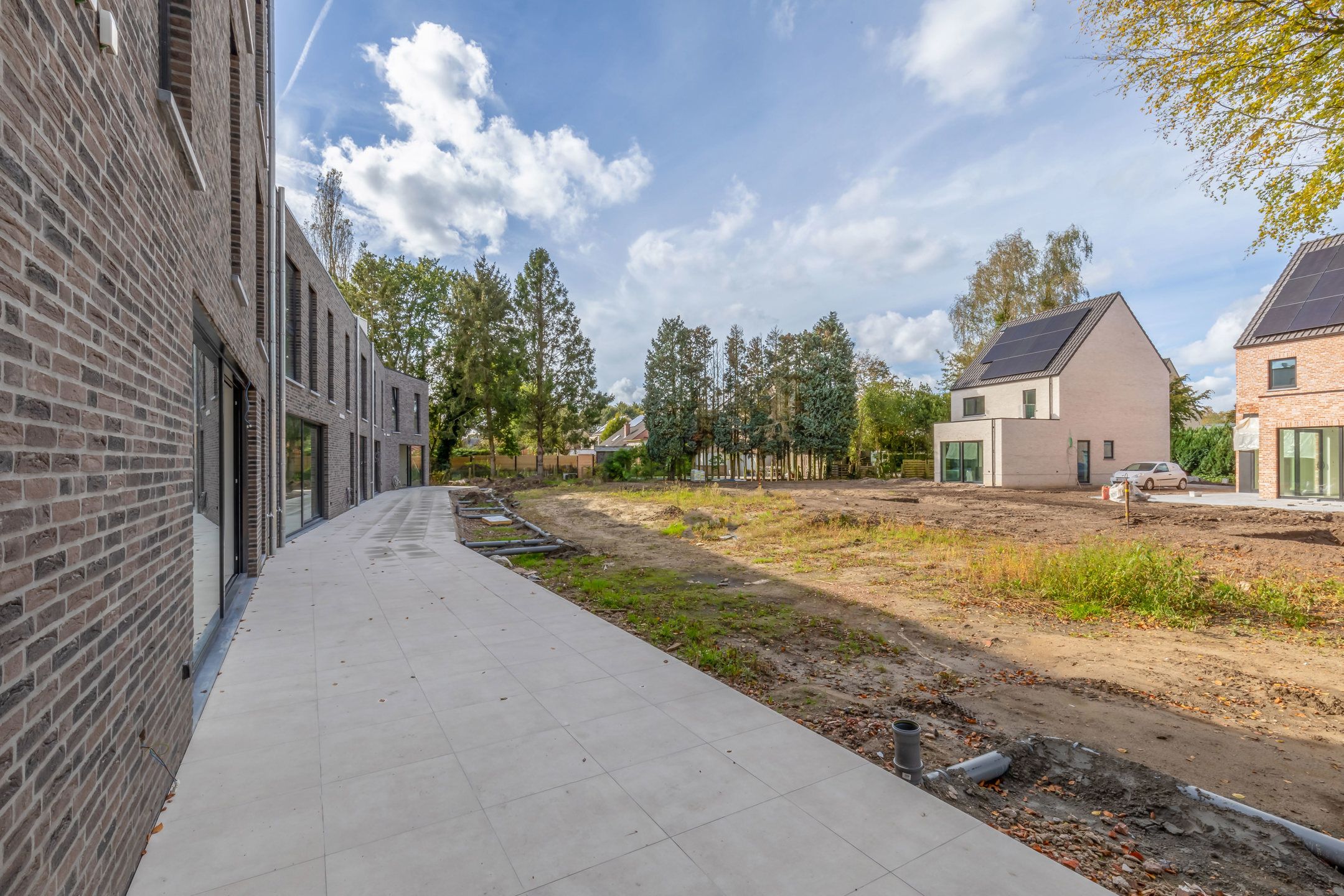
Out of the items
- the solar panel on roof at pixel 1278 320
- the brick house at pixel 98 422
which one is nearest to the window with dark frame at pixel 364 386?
the brick house at pixel 98 422

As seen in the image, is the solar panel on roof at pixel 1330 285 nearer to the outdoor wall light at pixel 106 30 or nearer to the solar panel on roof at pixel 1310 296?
the solar panel on roof at pixel 1310 296

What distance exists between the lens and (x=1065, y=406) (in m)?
23.7

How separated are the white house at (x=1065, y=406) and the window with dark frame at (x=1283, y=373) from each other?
22.8 feet

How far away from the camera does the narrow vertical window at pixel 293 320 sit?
1001 centimetres

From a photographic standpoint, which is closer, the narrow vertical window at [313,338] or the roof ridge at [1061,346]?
the narrow vertical window at [313,338]

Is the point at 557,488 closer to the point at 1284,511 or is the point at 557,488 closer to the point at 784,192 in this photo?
the point at 784,192

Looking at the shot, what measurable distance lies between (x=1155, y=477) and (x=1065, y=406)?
4.50 m

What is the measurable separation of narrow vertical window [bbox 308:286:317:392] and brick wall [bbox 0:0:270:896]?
376 inches

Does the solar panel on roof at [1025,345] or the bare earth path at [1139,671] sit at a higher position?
the solar panel on roof at [1025,345]

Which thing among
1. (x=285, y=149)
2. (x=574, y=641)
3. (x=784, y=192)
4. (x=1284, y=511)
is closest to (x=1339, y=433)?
(x=1284, y=511)

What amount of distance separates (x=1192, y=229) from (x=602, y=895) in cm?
1167

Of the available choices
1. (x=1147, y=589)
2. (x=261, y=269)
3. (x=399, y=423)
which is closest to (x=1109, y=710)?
(x=1147, y=589)

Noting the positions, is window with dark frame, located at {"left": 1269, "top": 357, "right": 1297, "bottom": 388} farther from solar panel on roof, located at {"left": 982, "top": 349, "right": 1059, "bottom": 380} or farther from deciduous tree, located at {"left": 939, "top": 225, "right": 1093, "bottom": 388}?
deciduous tree, located at {"left": 939, "top": 225, "right": 1093, "bottom": 388}

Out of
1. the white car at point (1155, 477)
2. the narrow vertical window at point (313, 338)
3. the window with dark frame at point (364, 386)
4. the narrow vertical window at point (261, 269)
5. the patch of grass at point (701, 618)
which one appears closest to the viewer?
the patch of grass at point (701, 618)
